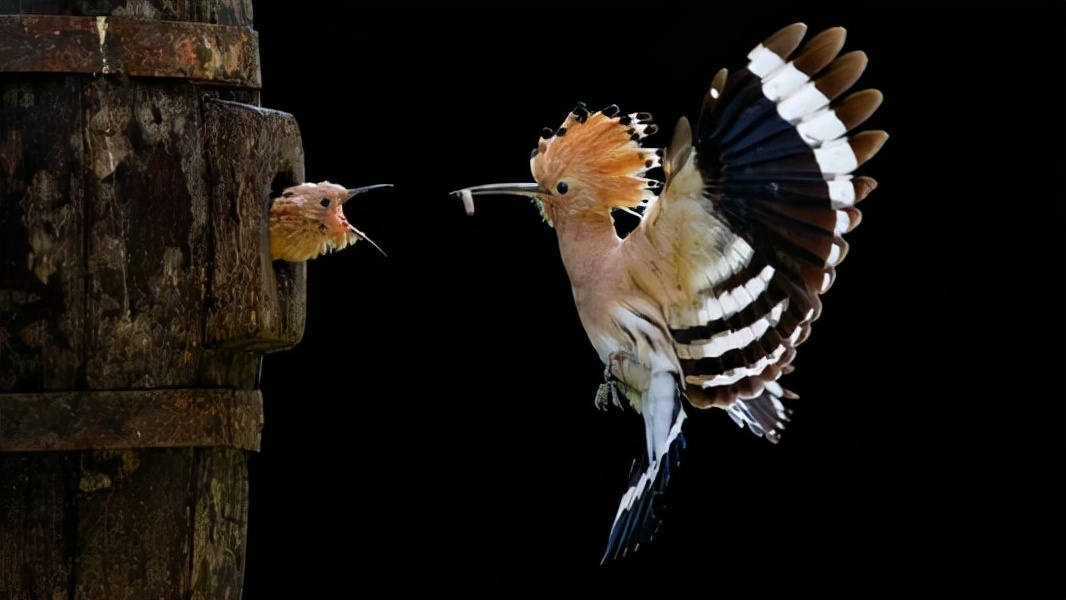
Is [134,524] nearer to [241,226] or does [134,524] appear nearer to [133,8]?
[241,226]

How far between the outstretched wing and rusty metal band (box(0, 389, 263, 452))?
0.93 meters

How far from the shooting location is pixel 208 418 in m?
3.37

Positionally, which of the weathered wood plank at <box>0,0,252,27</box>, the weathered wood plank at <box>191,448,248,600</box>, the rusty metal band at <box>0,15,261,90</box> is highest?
the weathered wood plank at <box>0,0,252,27</box>

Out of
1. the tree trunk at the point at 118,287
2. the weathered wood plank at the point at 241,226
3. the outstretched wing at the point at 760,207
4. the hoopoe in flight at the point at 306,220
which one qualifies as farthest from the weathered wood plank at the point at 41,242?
the outstretched wing at the point at 760,207

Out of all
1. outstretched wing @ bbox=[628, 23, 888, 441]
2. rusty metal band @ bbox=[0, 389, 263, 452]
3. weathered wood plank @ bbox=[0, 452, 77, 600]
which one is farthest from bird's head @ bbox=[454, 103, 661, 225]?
weathered wood plank @ bbox=[0, 452, 77, 600]

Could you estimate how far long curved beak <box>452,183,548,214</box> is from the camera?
11.1ft

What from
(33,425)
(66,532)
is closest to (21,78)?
(33,425)

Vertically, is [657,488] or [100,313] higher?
[100,313]

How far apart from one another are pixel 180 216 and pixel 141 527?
0.61 m

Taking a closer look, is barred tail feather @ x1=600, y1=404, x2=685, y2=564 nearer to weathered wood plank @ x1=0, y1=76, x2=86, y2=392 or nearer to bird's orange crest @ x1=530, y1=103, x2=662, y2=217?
bird's orange crest @ x1=530, y1=103, x2=662, y2=217

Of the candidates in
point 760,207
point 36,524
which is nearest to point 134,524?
point 36,524

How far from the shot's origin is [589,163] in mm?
3453

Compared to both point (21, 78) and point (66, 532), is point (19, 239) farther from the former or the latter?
point (66, 532)

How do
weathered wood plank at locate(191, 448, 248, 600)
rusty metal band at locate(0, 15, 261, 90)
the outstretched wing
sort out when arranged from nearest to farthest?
1. the outstretched wing
2. rusty metal band at locate(0, 15, 261, 90)
3. weathered wood plank at locate(191, 448, 248, 600)
